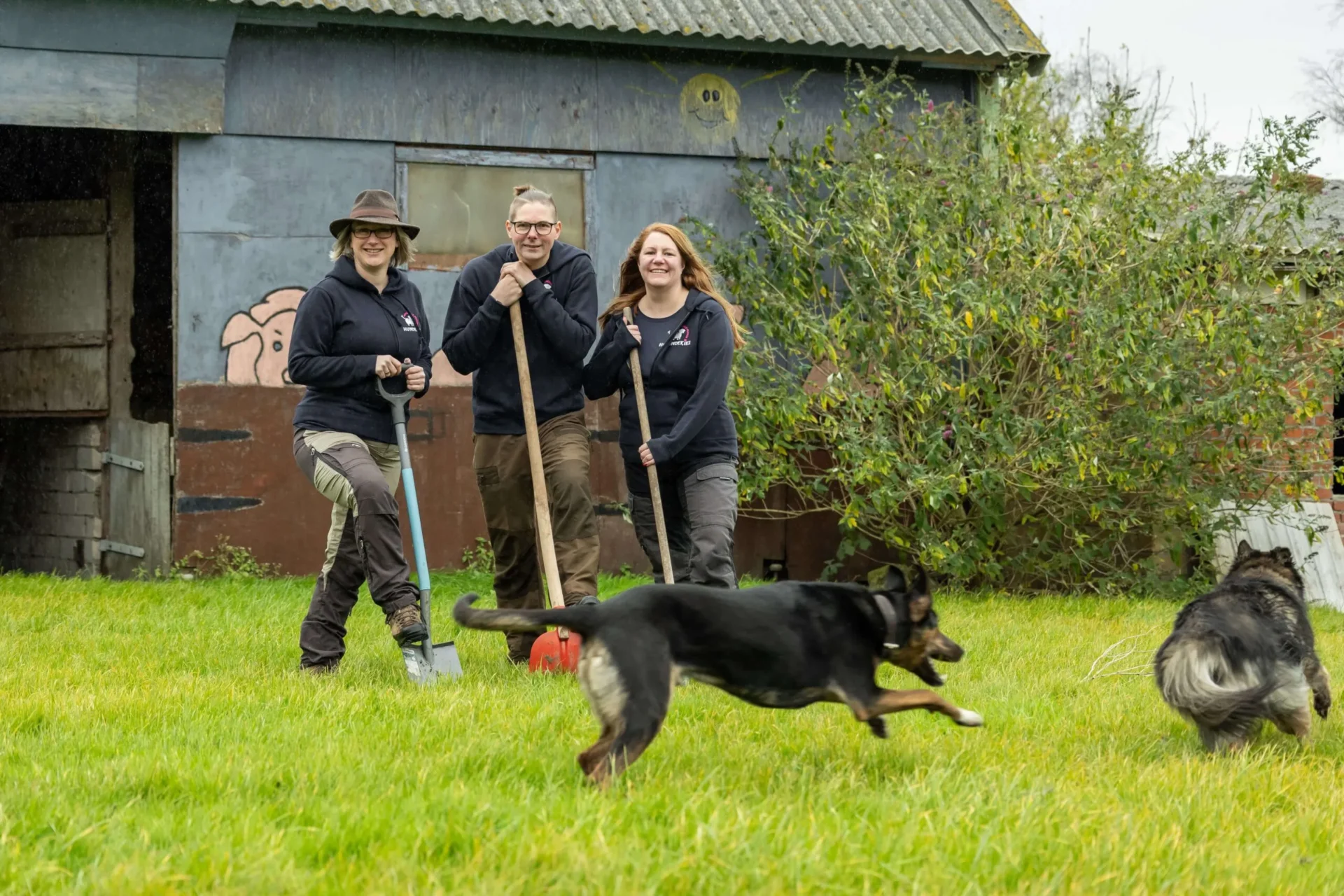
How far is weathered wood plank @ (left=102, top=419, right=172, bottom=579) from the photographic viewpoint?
1235 centimetres

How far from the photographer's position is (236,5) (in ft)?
36.8

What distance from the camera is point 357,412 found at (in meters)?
6.88

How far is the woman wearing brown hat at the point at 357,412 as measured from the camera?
21.8ft

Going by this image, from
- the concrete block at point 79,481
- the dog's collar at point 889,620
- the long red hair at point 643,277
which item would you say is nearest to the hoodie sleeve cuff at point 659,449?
the long red hair at point 643,277

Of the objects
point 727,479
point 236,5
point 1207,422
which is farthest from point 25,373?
point 1207,422

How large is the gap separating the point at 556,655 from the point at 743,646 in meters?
2.47

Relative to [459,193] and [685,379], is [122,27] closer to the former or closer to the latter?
[459,193]

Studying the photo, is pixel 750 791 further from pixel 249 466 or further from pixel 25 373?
pixel 25 373

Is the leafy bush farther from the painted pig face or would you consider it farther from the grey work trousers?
the grey work trousers

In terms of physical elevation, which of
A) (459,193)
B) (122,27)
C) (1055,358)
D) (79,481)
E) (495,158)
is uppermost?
(122,27)

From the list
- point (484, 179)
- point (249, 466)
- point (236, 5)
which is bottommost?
point (249, 466)

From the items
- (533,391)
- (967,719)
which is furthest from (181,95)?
(967,719)

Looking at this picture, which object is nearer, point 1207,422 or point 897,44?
point 1207,422

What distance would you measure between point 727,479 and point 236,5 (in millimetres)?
6589
